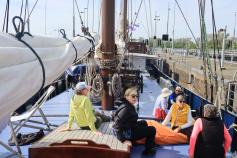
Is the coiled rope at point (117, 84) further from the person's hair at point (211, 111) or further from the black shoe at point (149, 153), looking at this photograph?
the person's hair at point (211, 111)

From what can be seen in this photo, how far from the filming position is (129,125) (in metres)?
3.42

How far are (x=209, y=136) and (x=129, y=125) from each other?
3.70 feet

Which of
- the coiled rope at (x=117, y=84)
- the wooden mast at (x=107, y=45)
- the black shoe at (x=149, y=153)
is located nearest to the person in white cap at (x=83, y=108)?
the black shoe at (x=149, y=153)

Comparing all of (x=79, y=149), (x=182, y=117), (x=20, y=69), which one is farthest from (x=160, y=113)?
(x=20, y=69)

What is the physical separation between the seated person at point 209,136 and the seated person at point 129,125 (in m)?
0.75

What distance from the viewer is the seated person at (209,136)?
2.90m

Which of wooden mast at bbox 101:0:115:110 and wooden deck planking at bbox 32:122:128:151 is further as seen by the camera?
wooden mast at bbox 101:0:115:110

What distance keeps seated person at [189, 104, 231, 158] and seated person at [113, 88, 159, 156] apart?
754 mm

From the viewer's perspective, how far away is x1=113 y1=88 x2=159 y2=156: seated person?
3.30 metres

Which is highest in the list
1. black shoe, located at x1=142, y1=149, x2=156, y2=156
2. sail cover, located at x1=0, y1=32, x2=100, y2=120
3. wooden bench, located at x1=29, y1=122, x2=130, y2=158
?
sail cover, located at x1=0, y1=32, x2=100, y2=120

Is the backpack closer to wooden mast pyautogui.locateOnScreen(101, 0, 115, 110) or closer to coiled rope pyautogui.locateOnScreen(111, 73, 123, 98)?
coiled rope pyautogui.locateOnScreen(111, 73, 123, 98)

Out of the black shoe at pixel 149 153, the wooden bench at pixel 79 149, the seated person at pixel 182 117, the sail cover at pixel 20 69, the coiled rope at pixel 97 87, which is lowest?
the black shoe at pixel 149 153

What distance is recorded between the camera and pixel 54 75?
2.66m

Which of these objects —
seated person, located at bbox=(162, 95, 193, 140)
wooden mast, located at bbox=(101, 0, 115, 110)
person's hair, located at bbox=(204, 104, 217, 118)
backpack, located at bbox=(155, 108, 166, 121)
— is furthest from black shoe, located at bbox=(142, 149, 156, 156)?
wooden mast, located at bbox=(101, 0, 115, 110)
